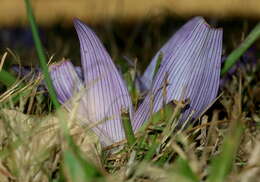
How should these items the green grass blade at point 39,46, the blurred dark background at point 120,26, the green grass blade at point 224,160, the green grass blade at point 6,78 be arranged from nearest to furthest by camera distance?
the green grass blade at point 224,160 → the green grass blade at point 39,46 → the green grass blade at point 6,78 → the blurred dark background at point 120,26

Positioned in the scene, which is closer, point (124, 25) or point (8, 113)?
point (8, 113)

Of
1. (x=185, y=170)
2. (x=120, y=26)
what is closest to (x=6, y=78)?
(x=185, y=170)

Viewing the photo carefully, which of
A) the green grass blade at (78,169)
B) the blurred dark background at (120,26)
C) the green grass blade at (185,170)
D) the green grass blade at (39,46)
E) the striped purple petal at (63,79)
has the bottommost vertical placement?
the blurred dark background at (120,26)

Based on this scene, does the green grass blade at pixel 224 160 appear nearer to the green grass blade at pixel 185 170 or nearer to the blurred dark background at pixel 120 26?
the green grass blade at pixel 185 170

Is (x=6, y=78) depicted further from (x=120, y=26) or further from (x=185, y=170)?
(x=120, y=26)

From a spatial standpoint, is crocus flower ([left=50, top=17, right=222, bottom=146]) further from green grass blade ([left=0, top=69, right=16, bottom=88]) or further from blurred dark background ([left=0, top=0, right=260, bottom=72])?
blurred dark background ([left=0, top=0, right=260, bottom=72])

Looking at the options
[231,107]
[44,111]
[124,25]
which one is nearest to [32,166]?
[44,111]

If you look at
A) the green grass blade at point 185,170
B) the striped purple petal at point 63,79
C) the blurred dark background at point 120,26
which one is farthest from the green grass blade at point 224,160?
the blurred dark background at point 120,26

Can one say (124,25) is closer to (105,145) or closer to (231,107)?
(231,107)
